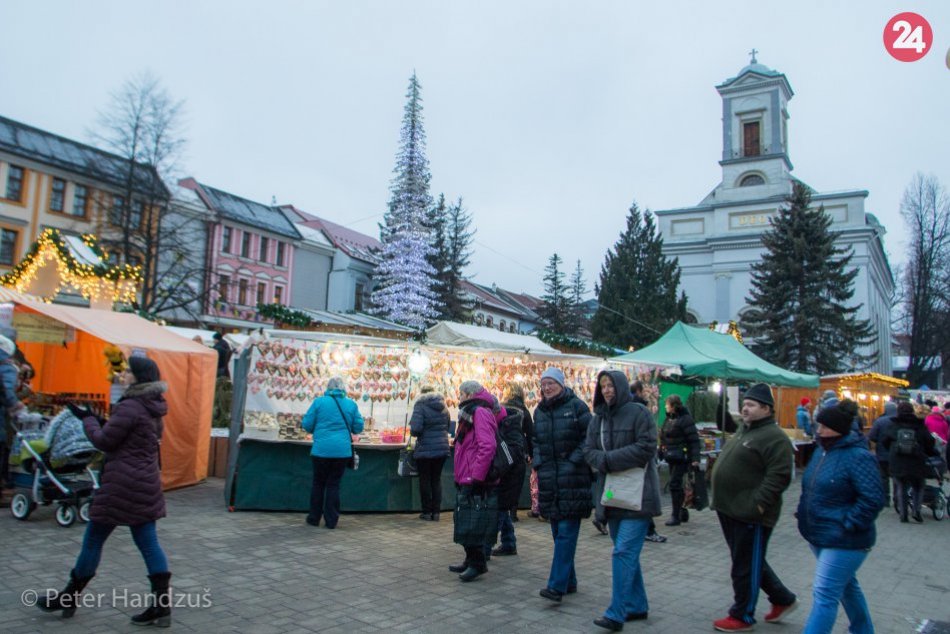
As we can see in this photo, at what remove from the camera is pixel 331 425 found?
7.89 metres

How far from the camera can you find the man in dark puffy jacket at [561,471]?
5215 mm

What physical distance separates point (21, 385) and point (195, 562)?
16.0 ft

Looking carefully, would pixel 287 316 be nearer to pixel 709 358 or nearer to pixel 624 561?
pixel 709 358

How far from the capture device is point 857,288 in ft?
137

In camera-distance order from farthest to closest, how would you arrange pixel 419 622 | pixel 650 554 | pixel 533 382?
1. pixel 533 382
2. pixel 650 554
3. pixel 419 622

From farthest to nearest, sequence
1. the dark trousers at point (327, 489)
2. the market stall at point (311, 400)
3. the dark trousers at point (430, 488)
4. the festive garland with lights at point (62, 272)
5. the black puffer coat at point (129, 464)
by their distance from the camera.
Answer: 1. the festive garland with lights at point (62, 272)
2. the dark trousers at point (430, 488)
3. the market stall at point (311, 400)
4. the dark trousers at point (327, 489)
5. the black puffer coat at point (129, 464)

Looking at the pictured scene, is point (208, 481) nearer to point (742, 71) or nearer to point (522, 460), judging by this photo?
point (522, 460)

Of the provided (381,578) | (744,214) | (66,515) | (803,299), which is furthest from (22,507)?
(744,214)

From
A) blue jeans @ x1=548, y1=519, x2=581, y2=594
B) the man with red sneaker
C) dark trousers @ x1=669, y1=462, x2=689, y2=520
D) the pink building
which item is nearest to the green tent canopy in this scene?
dark trousers @ x1=669, y1=462, x2=689, y2=520

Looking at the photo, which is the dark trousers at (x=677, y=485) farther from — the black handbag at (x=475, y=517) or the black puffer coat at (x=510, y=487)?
the black handbag at (x=475, y=517)

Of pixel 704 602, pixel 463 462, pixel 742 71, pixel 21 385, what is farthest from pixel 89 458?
pixel 742 71

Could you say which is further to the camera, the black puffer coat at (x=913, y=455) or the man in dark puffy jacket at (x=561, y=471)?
the black puffer coat at (x=913, y=455)

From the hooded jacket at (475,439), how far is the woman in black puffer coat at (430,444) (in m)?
2.19

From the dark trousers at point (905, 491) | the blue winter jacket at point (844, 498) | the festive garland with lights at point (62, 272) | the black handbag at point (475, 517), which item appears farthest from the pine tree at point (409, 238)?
the blue winter jacket at point (844, 498)
